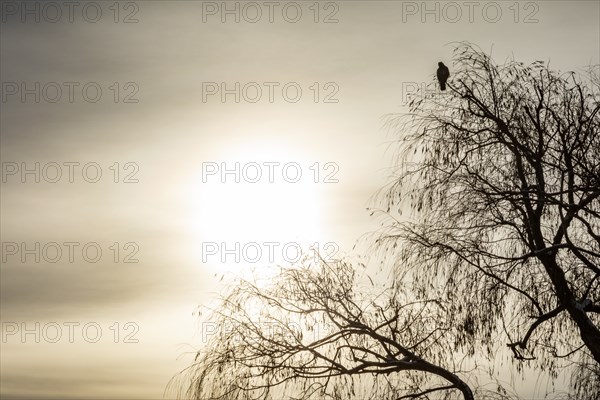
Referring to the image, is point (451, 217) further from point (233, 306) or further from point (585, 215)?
point (233, 306)

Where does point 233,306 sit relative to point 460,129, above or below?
below

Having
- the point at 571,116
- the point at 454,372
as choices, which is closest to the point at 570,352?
the point at 454,372

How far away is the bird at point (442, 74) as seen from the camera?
682 inches

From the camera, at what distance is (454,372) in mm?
16125

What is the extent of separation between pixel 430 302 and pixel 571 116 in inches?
126

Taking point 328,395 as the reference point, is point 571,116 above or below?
above

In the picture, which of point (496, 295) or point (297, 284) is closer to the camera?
point (496, 295)

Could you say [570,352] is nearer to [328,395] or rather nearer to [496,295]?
[496,295]

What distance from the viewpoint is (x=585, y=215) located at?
16.0 m

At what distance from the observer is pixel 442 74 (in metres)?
17.5

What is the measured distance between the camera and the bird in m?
17.3

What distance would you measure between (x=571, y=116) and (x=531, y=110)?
58 cm

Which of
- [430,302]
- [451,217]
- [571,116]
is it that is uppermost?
[571,116]

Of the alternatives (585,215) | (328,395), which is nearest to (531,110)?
(585,215)
